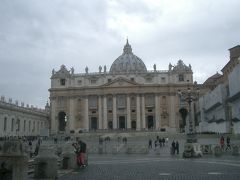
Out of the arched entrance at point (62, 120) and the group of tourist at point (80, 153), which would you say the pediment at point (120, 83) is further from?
the group of tourist at point (80, 153)

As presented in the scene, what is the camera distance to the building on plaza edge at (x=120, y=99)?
8569 centimetres

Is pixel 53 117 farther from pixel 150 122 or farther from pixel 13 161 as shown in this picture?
pixel 13 161

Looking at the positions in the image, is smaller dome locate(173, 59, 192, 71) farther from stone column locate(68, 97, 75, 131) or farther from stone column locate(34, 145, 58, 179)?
stone column locate(34, 145, 58, 179)

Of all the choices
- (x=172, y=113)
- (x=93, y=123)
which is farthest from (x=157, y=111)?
(x=93, y=123)

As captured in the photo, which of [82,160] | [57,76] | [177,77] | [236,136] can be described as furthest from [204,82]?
[82,160]

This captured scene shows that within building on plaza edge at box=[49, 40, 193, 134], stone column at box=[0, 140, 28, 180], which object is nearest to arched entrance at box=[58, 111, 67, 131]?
building on plaza edge at box=[49, 40, 193, 134]

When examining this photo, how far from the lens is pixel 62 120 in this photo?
92.0 meters

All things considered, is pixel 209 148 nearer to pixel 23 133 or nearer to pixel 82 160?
pixel 82 160

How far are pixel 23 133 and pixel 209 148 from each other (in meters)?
56.3

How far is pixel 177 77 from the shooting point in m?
86.5

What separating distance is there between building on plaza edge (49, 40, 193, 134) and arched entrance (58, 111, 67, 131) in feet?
3.10

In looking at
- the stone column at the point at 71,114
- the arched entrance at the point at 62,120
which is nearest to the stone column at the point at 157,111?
the stone column at the point at 71,114

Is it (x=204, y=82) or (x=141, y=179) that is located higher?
(x=204, y=82)

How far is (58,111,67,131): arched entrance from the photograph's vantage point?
8981 cm
